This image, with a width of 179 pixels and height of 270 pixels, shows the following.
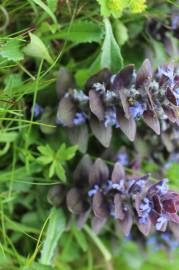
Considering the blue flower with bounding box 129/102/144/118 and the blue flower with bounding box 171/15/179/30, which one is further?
the blue flower with bounding box 171/15/179/30

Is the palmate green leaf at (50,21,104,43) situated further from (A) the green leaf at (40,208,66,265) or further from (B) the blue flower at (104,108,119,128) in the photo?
(A) the green leaf at (40,208,66,265)

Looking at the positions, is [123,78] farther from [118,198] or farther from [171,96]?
[118,198]

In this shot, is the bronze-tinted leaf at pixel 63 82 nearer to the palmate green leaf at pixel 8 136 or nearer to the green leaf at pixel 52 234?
the palmate green leaf at pixel 8 136

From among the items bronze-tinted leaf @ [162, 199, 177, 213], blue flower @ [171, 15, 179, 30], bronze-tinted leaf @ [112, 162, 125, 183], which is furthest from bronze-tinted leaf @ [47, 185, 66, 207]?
blue flower @ [171, 15, 179, 30]

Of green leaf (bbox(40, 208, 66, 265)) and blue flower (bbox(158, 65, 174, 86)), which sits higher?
blue flower (bbox(158, 65, 174, 86))

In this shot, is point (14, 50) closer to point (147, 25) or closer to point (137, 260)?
point (147, 25)

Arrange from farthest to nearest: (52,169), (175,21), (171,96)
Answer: (175,21)
(52,169)
(171,96)

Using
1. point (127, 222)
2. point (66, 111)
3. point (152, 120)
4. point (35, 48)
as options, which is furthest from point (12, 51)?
point (127, 222)
